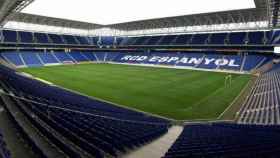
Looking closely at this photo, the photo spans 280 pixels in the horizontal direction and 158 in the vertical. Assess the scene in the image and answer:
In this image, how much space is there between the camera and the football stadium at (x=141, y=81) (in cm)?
788

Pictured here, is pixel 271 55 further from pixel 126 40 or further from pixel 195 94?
pixel 126 40

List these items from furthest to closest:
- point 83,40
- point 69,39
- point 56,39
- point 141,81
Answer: point 83,40 → point 69,39 → point 56,39 → point 141,81

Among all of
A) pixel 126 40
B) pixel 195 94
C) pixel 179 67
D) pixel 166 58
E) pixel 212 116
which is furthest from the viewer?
pixel 126 40

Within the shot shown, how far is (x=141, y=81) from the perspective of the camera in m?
35.0

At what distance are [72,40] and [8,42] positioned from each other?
65.1 feet

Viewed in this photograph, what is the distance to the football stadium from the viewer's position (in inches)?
310

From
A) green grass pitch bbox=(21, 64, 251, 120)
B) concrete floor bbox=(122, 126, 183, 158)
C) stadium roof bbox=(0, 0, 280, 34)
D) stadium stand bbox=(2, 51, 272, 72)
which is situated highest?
stadium roof bbox=(0, 0, 280, 34)

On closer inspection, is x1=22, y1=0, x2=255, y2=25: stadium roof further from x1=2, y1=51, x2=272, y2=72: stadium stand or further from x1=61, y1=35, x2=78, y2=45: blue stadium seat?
x1=61, y1=35, x2=78, y2=45: blue stadium seat

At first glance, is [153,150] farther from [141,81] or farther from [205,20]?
[205,20]

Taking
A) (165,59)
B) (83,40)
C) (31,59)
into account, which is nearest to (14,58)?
(31,59)

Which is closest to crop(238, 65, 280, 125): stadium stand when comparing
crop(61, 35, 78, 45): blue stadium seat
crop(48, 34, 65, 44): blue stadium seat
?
Answer: crop(48, 34, 65, 44): blue stadium seat

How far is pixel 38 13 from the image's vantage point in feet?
165

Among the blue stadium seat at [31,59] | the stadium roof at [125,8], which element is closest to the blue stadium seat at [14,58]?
the blue stadium seat at [31,59]

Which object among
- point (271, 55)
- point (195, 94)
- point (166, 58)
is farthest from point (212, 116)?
point (166, 58)
